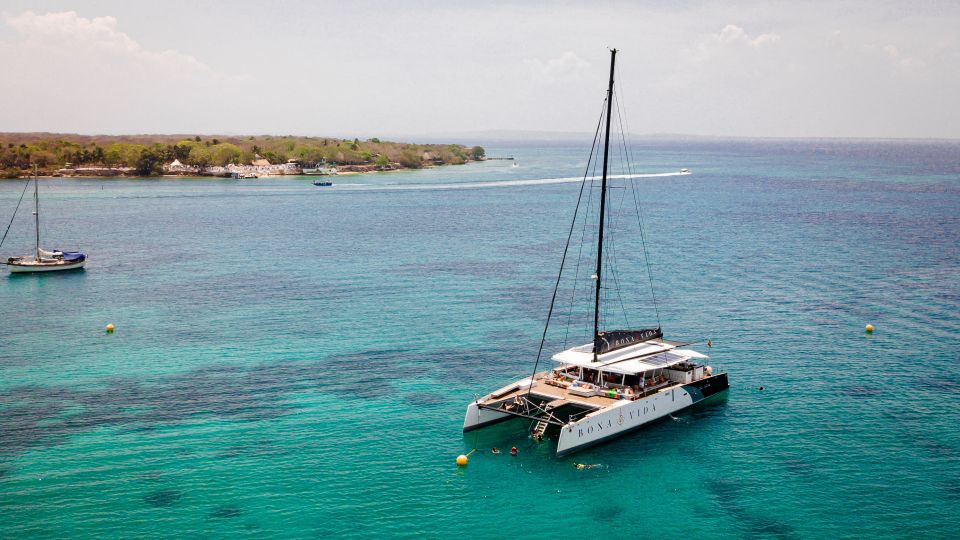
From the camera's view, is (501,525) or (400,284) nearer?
(501,525)

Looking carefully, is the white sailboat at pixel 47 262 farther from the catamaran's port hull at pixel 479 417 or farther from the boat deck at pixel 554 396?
the boat deck at pixel 554 396

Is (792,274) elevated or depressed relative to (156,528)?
elevated

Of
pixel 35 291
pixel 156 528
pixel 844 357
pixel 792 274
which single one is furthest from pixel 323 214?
pixel 156 528

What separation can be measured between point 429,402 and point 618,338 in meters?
15.3

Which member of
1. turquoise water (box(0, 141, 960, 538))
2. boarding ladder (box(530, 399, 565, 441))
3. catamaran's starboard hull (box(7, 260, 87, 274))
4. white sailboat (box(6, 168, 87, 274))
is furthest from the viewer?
white sailboat (box(6, 168, 87, 274))

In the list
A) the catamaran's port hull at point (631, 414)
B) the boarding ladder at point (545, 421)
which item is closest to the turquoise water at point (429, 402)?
the catamaran's port hull at point (631, 414)

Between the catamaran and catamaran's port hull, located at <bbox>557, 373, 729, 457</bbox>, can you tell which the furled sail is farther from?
catamaran's port hull, located at <bbox>557, 373, 729, 457</bbox>

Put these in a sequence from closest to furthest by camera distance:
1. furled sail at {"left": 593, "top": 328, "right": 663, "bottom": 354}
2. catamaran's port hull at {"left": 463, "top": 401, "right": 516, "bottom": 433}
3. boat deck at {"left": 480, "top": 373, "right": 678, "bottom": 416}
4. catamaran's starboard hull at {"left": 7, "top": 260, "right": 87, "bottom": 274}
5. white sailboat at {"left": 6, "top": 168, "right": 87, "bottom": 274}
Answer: catamaran's port hull at {"left": 463, "top": 401, "right": 516, "bottom": 433} → boat deck at {"left": 480, "top": 373, "right": 678, "bottom": 416} → furled sail at {"left": 593, "top": 328, "right": 663, "bottom": 354} → catamaran's starboard hull at {"left": 7, "top": 260, "right": 87, "bottom": 274} → white sailboat at {"left": 6, "top": 168, "right": 87, "bottom": 274}

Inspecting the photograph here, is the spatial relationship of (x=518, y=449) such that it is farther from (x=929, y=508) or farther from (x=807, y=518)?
(x=929, y=508)

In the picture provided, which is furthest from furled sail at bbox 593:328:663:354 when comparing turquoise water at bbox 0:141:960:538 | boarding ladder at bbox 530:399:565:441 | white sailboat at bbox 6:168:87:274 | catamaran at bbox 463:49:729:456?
white sailboat at bbox 6:168:87:274

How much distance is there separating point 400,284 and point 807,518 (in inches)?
2526

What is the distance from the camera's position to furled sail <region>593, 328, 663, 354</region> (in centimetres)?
5847

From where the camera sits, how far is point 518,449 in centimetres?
5222

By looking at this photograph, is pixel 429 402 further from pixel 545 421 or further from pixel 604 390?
pixel 604 390
